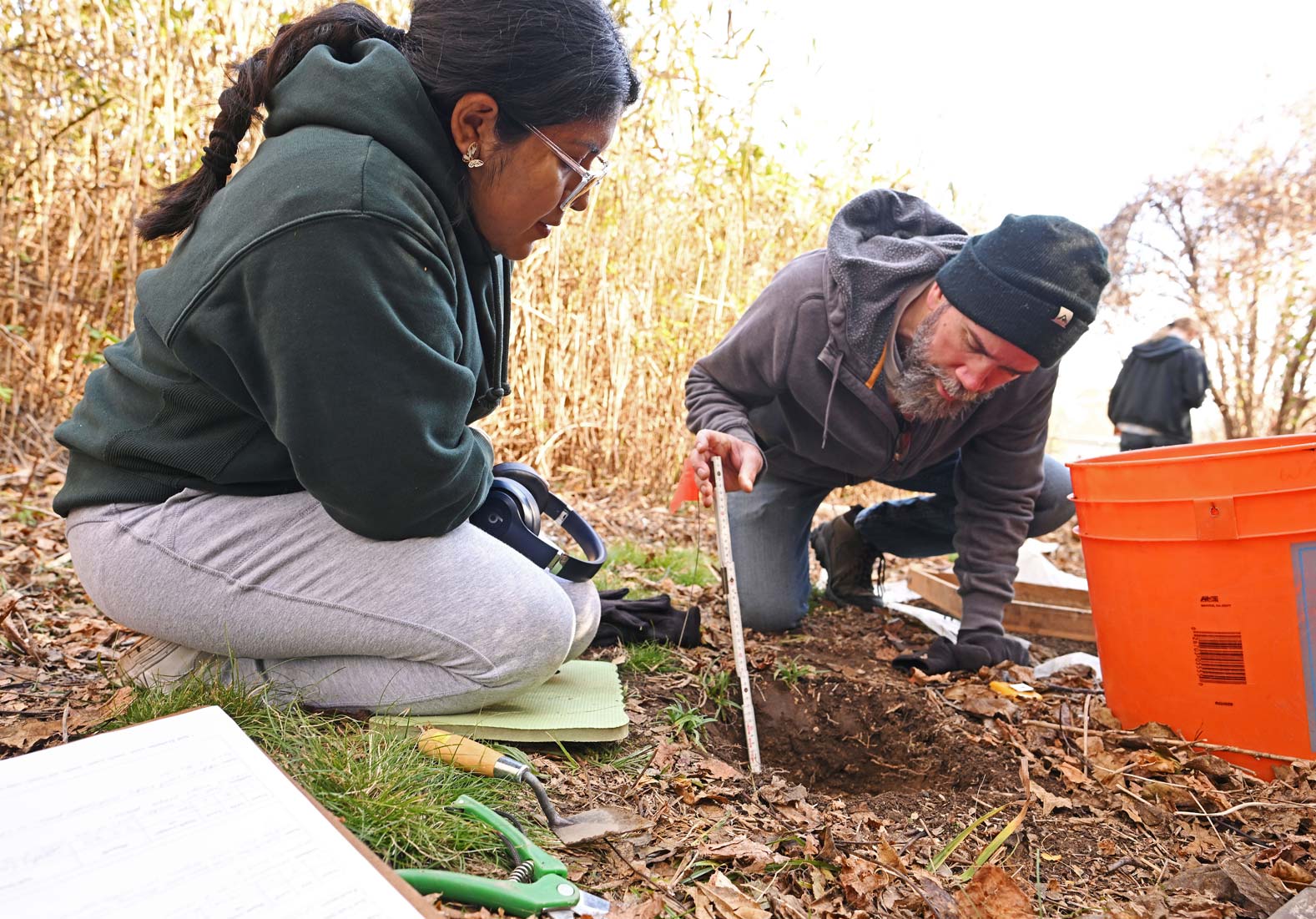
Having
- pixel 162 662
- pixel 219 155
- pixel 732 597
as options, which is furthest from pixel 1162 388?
pixel 162 662

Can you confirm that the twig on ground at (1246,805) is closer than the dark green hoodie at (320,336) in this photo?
No

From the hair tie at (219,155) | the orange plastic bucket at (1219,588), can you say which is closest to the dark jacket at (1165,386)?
the orange plastic bucket at (1219,588)

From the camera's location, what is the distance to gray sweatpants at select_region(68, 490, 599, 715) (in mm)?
1808

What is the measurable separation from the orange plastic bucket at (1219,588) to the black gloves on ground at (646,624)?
1.24 metres

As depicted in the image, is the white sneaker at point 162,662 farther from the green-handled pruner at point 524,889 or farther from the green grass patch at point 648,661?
the green grass patch at point 648,661

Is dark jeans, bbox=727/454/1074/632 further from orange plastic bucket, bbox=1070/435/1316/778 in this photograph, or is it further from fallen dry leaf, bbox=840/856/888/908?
fallen dry leaf, bbox=840/856/888/908

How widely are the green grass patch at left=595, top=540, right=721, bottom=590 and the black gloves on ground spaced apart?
48 cm

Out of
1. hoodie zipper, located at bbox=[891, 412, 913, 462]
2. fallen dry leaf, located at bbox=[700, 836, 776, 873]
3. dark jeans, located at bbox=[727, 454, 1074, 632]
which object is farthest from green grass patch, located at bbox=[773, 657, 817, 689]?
fallen dry leaf, located at bbox=[700, 836, 776, 873]

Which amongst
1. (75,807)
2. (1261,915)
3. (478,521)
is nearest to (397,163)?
(478,521)

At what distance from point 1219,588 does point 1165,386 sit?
582 cm

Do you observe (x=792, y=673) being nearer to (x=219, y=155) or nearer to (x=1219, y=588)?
(x=1219, y=588)

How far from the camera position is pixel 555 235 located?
523 centimetres

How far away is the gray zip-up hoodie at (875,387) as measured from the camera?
9.35ft

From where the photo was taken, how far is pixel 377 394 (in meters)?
1.57
